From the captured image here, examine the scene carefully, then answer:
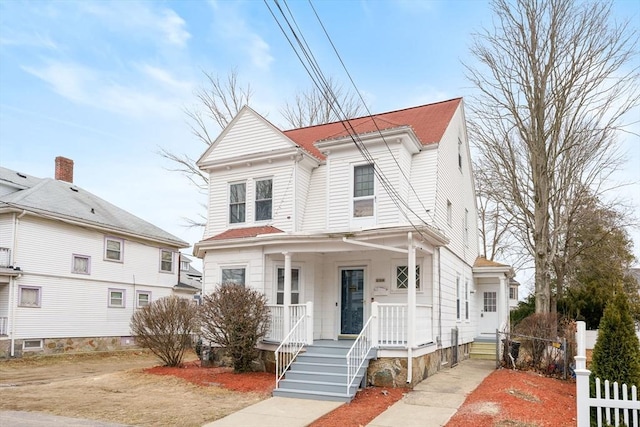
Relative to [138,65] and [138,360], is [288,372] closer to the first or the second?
[138,65]

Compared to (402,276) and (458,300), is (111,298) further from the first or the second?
(458,300)

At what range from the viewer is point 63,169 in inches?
1013

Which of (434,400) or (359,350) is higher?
(359,350)

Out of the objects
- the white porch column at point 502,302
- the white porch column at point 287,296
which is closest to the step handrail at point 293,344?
the white porch column at point 287,296

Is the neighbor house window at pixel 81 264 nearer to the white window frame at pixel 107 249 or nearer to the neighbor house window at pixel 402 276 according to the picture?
the white window frame at pixel 107 249

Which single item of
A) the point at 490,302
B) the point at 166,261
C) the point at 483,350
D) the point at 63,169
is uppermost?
the point at 63,169

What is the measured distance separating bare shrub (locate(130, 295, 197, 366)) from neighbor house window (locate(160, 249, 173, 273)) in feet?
42.2

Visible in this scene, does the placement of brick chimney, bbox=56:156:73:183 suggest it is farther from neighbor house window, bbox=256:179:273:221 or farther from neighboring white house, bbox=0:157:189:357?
neighbor house window, bbox=256:179:273:221

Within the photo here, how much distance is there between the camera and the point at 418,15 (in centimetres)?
1045

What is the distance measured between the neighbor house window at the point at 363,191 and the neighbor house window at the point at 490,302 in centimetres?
930

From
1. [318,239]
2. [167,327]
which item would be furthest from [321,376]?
[167,327]

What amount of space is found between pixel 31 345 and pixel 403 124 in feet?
53.2

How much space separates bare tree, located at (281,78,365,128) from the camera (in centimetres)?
3072

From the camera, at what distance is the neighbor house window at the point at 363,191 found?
45.6 feet
